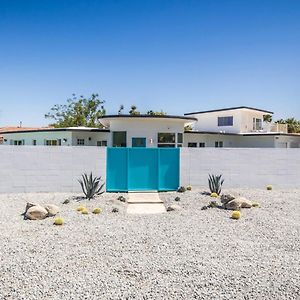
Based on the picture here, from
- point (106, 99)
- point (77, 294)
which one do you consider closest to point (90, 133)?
point (77, 294)

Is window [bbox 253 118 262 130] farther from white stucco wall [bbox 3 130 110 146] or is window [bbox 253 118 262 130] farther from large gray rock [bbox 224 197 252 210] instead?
large gray rock [bbox 224 197 252 210]

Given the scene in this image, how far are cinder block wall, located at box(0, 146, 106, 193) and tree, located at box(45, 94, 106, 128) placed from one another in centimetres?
3453

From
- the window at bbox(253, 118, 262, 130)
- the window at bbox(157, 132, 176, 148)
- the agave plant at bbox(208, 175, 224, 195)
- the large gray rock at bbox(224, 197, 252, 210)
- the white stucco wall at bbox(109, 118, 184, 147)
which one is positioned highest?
the window at bbox(253, 118, 262, 130)

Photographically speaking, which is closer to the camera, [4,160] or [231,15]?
[4,160]

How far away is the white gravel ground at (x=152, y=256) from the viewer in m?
4.98

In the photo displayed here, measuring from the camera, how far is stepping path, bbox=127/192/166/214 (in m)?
11.1

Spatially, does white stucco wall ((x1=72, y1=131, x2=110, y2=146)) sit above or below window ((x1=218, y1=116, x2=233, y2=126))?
below

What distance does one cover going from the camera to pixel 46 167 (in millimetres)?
14141

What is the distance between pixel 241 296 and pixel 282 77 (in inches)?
850

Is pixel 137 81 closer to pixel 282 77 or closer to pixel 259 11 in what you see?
pixel 282 77

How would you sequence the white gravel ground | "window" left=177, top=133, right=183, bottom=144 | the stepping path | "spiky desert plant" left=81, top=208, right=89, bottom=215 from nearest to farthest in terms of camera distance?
the white gravel ground → "spiky desert plant" left=81, top=208, right=89, bottom=215 → the stepping path → "window" left=177, top=133, right=183, bottom=144

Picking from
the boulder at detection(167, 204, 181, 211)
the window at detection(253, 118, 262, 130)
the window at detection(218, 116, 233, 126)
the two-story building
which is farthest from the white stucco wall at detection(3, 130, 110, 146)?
the window at detection(253, 118, 262, 130)

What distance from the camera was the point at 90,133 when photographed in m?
25.7

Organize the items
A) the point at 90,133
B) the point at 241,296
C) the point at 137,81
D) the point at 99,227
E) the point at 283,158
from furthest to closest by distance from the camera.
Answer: the point at 137,81
the point at 90,133
the point at 283,158
the point at 99,227
the point at 241,296
